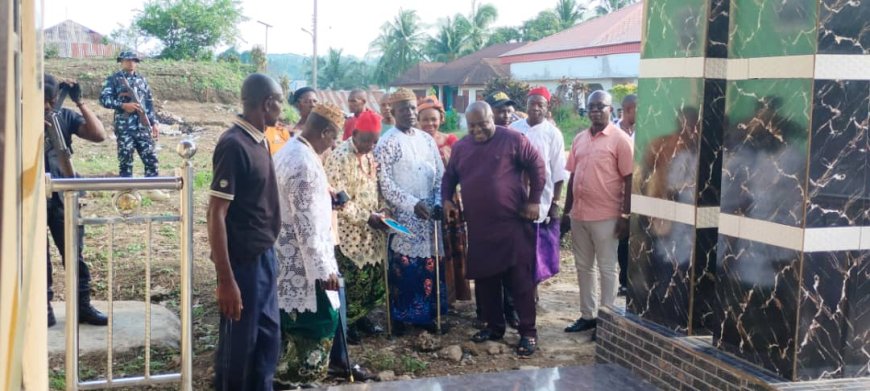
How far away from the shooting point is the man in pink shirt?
19.9ft

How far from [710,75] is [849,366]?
1478mm

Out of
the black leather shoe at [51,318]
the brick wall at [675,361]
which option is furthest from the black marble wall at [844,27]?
the black leather shoe at [51,318]

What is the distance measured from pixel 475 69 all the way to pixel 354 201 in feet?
120

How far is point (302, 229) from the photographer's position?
4562 millimetres

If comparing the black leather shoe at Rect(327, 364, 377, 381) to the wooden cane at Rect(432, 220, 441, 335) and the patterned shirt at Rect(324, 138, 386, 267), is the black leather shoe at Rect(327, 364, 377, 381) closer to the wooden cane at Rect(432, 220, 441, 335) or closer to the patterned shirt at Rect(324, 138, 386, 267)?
the patterned shirt at Rect(324, 138, 386, 267)

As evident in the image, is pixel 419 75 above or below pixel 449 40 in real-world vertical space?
below

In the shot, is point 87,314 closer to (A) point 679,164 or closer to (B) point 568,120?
(A) point 679,164

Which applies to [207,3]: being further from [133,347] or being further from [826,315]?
[826,315]

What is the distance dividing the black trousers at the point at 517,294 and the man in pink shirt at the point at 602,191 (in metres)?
0.54

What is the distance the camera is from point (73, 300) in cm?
360

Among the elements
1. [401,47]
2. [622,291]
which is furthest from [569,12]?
[622,291]

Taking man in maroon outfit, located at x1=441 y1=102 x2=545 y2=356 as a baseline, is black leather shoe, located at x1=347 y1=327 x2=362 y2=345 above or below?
below

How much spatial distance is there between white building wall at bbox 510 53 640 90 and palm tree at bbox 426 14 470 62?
1608 cm

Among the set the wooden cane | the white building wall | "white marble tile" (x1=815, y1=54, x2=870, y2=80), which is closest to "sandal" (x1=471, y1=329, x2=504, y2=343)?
the wooden cane
